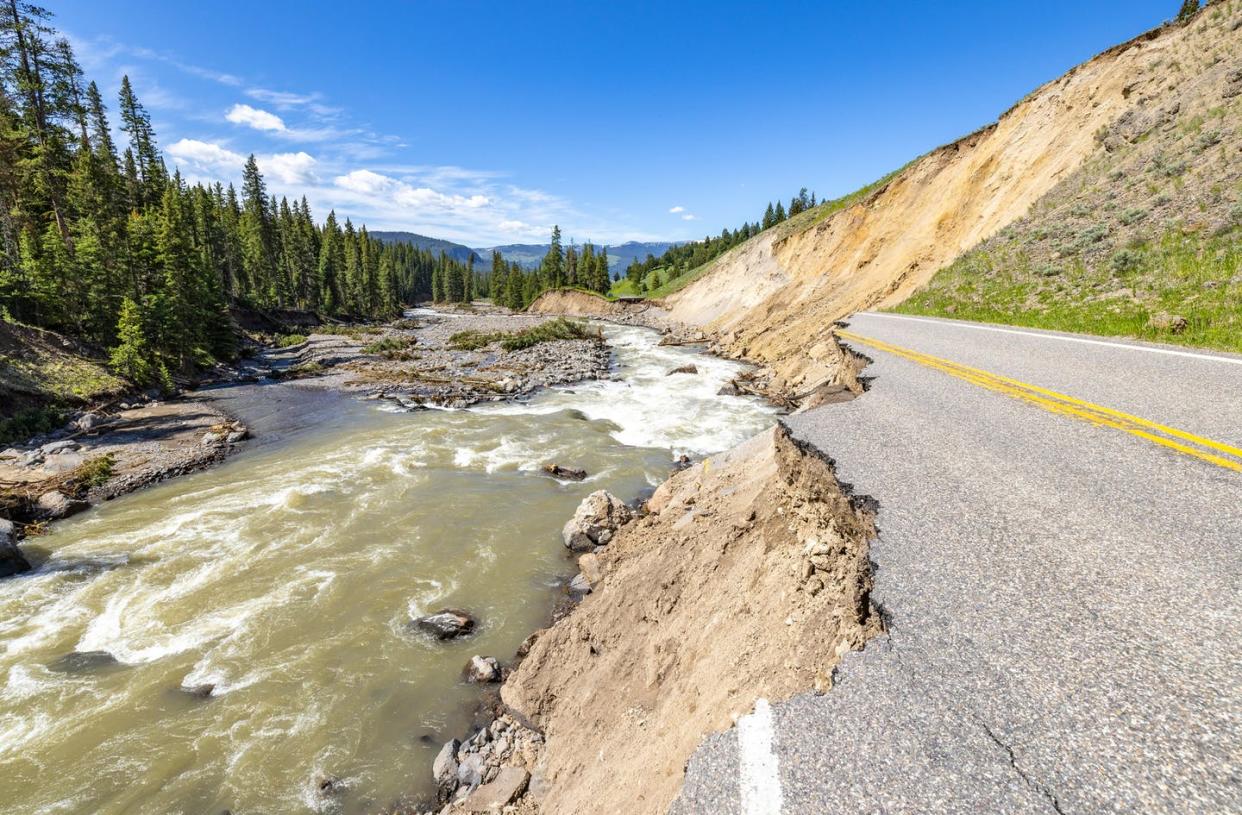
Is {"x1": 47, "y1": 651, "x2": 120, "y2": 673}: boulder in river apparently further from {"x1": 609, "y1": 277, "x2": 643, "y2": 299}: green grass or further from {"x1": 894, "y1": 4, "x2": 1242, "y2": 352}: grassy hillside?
{"x1": 609, "y1": 277, "x2": 643, "y2": 299}: green grass

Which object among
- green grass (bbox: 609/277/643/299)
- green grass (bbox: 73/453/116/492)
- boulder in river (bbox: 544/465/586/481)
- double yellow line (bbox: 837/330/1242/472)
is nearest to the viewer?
double yellow line (bbox: 837/330/1242/472)

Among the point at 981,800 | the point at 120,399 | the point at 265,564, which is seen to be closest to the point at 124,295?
the point at 120,399

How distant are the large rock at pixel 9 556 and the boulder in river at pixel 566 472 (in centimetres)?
1186

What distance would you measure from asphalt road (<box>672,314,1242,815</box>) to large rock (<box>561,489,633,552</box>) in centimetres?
629

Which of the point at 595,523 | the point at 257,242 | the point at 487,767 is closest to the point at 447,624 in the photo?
the point at 487,767

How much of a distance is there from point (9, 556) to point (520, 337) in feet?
124

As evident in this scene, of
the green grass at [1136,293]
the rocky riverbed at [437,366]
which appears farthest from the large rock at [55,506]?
the green grass at [1136,293]

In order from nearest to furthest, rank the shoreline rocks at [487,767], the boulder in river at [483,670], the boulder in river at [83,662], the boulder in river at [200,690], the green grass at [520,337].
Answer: the shoreline rocks at [487,767] < the boulder in river at [200,690] < the boulder in river at [483,670] < the boulder in river at [83,662] < the green grass at [520,337]

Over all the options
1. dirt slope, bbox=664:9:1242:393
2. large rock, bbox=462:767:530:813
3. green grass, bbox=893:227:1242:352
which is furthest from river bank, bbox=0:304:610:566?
green grass, bbox=893:227:1242:352

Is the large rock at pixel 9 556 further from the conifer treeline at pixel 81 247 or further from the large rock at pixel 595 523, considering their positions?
the conifer treeline at pixel 81 247

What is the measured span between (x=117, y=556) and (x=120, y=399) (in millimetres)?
16775

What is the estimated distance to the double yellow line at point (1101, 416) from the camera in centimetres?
548

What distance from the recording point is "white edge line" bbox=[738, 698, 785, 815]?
2582 mm

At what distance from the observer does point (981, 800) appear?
229 centimetres
